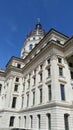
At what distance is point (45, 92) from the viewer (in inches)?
964

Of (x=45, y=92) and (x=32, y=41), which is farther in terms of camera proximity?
(x=32, y=41)

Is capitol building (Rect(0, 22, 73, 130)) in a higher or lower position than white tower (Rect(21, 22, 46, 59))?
lower

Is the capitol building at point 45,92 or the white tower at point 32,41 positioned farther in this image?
the white tower at point 32,41

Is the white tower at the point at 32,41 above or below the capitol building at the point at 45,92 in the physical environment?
above

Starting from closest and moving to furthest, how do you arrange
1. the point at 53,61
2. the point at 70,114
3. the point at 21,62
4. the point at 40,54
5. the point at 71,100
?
the point at 70,114 < the point at 71,100 < the point at 53,61 < the point at 40,54 < the point at 21,62

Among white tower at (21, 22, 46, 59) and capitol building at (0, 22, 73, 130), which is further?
white tower at (21, 22, 46, 59)

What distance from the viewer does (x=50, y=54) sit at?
88.5 feet

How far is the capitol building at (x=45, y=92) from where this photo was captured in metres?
21.1

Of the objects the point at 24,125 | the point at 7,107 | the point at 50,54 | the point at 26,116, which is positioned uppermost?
the point at 50,54

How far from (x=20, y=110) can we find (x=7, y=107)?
3.73 m

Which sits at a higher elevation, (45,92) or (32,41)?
(32,41)

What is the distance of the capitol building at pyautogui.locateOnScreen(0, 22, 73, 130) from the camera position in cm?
2111

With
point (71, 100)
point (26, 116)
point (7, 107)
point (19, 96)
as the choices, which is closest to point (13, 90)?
point (19, 96)

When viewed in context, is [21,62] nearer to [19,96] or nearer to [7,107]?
[19,96]
